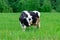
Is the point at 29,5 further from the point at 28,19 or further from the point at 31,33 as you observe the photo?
the point at 31,33

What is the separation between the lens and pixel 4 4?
59.2m

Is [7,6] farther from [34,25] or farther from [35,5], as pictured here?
[34,25]

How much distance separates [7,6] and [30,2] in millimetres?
6132

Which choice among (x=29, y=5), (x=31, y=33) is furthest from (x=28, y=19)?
(x=29, y=5)

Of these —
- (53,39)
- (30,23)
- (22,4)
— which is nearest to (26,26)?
(30,23)

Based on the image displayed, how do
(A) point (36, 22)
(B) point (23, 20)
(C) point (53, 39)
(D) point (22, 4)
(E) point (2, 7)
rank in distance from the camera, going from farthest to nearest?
(D) point (22, 4), (E) point (2, 7), (A) point (36, 22), (B) point (23, 20), (C) point (53, 39)

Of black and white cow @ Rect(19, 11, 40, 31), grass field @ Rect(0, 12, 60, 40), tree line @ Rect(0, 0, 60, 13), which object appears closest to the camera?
grass field @ Rect(0, 12, 60, 40)

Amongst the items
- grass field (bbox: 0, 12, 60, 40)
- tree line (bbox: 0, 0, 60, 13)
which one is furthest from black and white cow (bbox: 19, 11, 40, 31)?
tree line (bbox: 0, 0, 60, 13)

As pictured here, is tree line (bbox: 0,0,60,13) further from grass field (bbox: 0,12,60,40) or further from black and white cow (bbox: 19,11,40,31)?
black and white cow (bbox: 19,11,40,31)

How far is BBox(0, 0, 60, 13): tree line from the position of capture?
59.7 metres

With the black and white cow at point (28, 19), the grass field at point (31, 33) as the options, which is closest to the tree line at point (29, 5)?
the grass field at point (31, 33)

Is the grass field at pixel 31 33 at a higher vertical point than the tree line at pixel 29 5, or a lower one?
higher

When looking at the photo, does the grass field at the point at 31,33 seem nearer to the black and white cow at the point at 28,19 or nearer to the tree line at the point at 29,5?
the black and white cow at the point at 28,19

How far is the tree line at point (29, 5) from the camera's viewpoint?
5973cm
